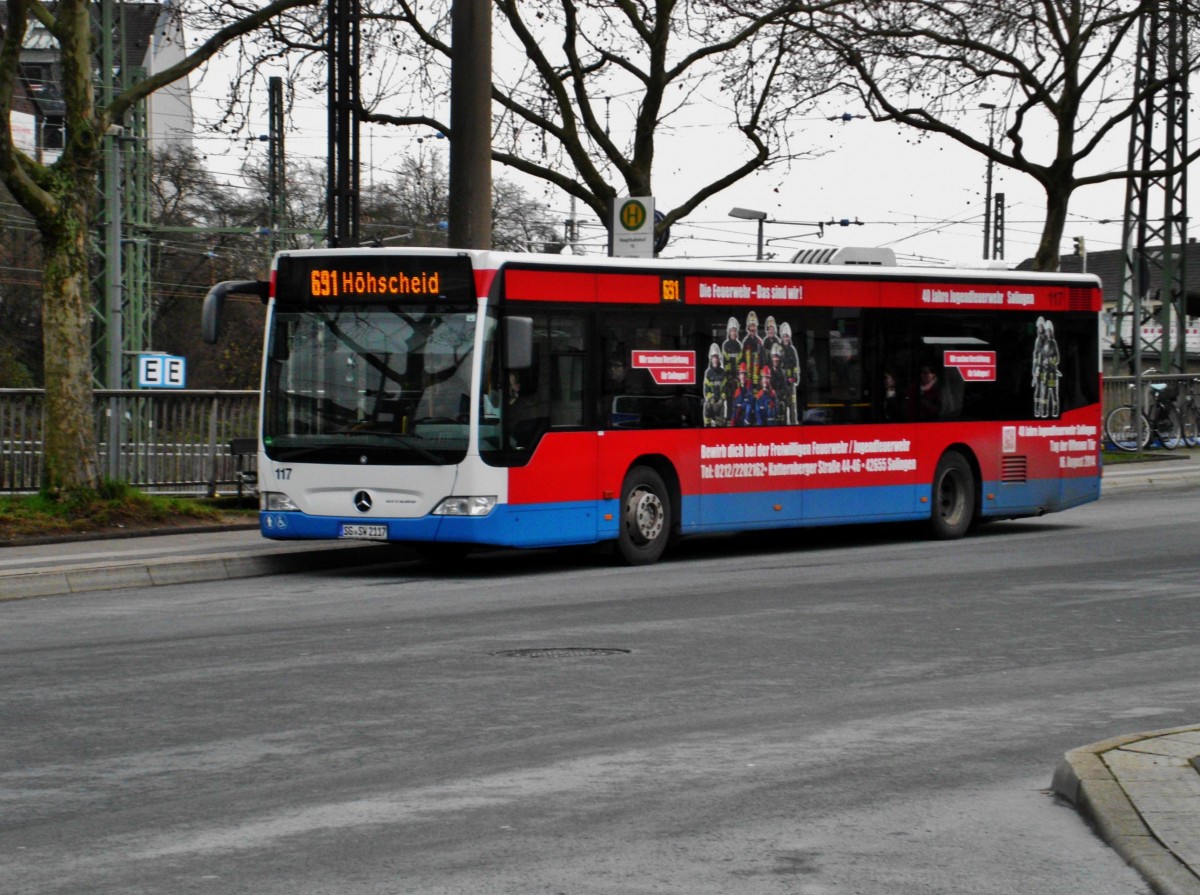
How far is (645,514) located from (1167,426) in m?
22.3

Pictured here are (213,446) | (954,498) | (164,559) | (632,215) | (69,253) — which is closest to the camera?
(164,559)

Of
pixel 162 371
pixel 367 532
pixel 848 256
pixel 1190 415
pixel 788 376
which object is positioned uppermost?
pixel 848 256

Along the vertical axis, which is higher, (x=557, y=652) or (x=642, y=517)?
(x=642, y=517)

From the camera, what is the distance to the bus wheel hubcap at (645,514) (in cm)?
1728

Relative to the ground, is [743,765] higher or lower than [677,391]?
lower

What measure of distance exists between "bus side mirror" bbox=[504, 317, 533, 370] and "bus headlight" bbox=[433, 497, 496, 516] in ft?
3.77

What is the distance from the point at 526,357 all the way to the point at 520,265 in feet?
2.86

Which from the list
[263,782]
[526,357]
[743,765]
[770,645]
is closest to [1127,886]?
[743,765]

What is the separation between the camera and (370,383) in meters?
A: 16.2

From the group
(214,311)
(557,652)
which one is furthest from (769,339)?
(557,652)

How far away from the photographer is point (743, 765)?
7.59 m

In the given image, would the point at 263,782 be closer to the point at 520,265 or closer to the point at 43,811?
the point at 43,811

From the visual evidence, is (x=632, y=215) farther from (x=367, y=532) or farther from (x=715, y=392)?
(x=367, y=532)

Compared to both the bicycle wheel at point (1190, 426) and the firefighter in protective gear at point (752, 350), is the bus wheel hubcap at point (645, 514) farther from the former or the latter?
the bicycle wheel at point (1190, 426)
